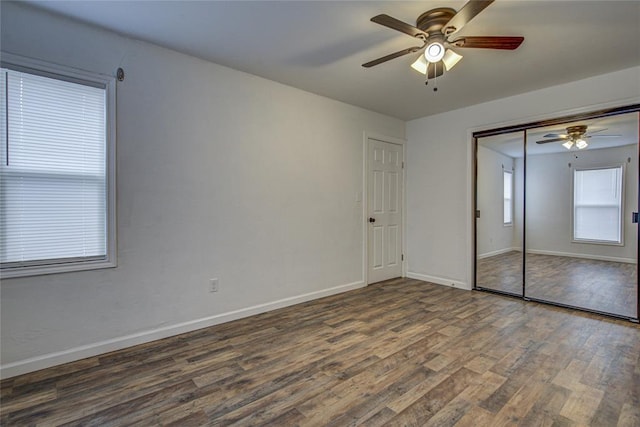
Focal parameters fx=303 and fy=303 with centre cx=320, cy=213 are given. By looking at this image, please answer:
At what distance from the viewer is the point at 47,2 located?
6.76 feet

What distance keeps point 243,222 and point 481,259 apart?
10.9 feet

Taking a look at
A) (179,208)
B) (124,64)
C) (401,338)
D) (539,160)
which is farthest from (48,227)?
(539,160)

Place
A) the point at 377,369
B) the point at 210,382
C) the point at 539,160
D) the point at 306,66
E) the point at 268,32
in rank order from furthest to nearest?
1. the point at 539,160
2. the point at 306,66
3. the point at 268,32
4. the point at 377,369
5. the point at 210,382

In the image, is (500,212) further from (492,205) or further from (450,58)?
(450,58)

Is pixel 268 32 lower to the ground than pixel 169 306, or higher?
higher

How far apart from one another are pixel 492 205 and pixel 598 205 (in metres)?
1.10

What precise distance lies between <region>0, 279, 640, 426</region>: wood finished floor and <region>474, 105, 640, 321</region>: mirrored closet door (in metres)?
0.71

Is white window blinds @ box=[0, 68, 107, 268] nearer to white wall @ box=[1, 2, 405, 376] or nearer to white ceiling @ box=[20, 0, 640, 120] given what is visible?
white wall @ box=[1, 2, 405, 376]

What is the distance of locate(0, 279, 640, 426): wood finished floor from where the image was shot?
5.65 feet

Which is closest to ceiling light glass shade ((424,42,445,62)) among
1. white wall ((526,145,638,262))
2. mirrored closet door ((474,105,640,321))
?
mirrored closet door ((474,105,640,321))

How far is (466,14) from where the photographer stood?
71.8 inches

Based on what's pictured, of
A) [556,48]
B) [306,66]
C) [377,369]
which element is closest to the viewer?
[377,369]

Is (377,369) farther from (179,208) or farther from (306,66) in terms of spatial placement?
(306,66)

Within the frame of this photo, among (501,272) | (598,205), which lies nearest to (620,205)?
(598,205)
